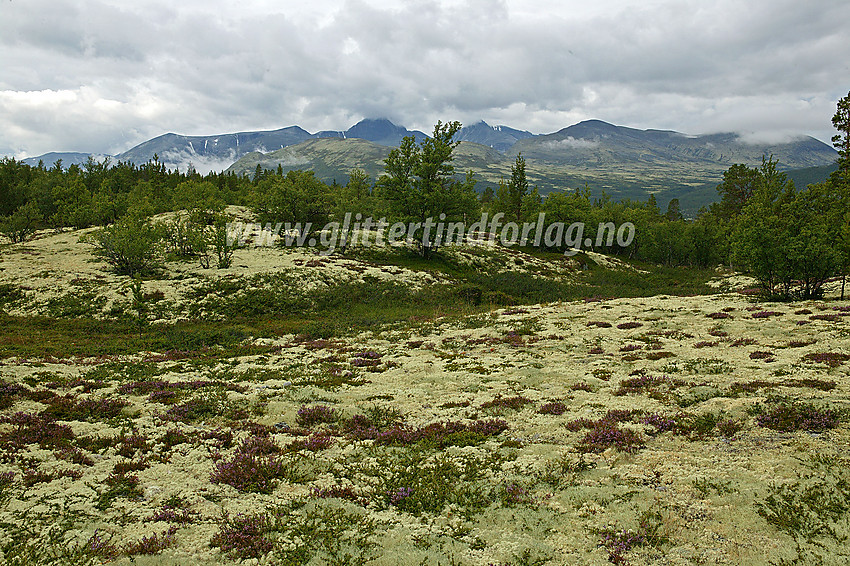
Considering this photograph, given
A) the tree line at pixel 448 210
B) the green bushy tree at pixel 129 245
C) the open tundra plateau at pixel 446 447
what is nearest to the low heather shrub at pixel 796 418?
the open tundra plateau at pixel 446 447

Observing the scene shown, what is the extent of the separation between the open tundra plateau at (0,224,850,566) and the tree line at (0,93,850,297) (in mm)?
6689

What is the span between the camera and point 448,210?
63875mm

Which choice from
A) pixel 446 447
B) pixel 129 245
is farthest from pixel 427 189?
pixel 446 447

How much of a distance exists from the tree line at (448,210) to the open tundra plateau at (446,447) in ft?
21.9

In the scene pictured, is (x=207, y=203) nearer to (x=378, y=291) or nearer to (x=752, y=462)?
(x=378, y=291)

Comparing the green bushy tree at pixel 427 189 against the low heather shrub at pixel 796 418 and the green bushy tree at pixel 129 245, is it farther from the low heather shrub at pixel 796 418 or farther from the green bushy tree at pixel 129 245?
the low heather shrub at pixel 796 418

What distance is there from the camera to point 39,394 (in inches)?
577

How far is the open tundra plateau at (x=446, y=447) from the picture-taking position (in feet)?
22.5

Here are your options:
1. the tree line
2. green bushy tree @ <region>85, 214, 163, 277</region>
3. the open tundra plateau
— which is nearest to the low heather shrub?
the open tundra plateau

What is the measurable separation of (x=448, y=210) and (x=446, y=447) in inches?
2176

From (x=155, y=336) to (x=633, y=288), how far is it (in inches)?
2327

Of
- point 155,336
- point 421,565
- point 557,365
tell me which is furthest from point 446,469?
point 155,336

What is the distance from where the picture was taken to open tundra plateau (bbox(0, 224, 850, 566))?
687 cm

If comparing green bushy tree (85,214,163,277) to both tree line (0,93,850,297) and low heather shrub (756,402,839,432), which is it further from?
low heather shrub (756,402,839,432)
